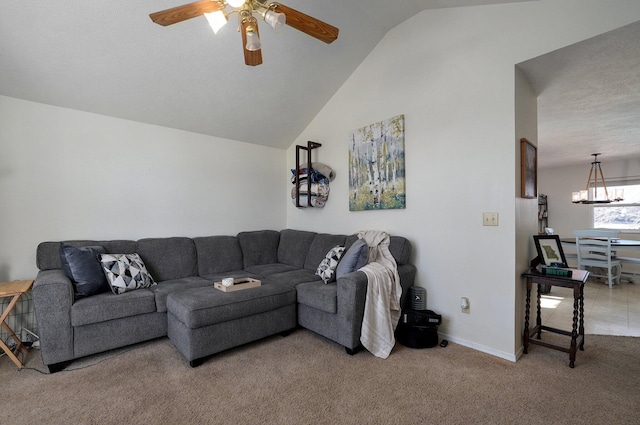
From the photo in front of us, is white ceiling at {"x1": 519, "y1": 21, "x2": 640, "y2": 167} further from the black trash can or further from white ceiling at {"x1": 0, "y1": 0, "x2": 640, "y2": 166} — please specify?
the black trash can

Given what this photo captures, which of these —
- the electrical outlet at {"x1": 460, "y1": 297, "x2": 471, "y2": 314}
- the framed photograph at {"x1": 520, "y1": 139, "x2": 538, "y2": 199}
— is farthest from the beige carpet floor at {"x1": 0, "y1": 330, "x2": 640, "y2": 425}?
the framed photograph at {"x1": 520, "y1": 139, "x2": 538, "y2": 199}

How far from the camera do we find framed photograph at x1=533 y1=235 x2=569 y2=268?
8.19 ft

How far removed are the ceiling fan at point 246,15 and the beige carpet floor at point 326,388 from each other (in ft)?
7.08

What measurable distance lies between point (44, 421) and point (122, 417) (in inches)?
15.9

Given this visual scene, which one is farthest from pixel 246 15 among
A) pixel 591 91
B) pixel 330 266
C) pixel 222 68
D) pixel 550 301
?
pixel 550 301

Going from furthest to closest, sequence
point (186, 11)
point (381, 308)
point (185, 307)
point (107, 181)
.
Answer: point (107, 181)
point (381, 308)
point (185, 307)
point (186, 11)

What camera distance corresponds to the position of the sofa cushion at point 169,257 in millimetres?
3025

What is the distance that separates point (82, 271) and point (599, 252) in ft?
22.3

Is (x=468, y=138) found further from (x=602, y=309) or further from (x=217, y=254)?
(x=602, y=309)

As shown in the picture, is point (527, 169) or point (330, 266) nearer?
point (527, 169)

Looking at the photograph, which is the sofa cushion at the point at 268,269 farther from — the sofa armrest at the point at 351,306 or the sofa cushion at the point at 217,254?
the sofa armrest at the point at 351,306

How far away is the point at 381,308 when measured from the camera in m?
2.41

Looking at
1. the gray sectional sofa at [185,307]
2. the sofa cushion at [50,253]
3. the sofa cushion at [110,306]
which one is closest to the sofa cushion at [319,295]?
the gray sectional sofa at [185,307]

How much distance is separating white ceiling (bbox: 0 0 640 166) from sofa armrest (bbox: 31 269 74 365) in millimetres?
1756
